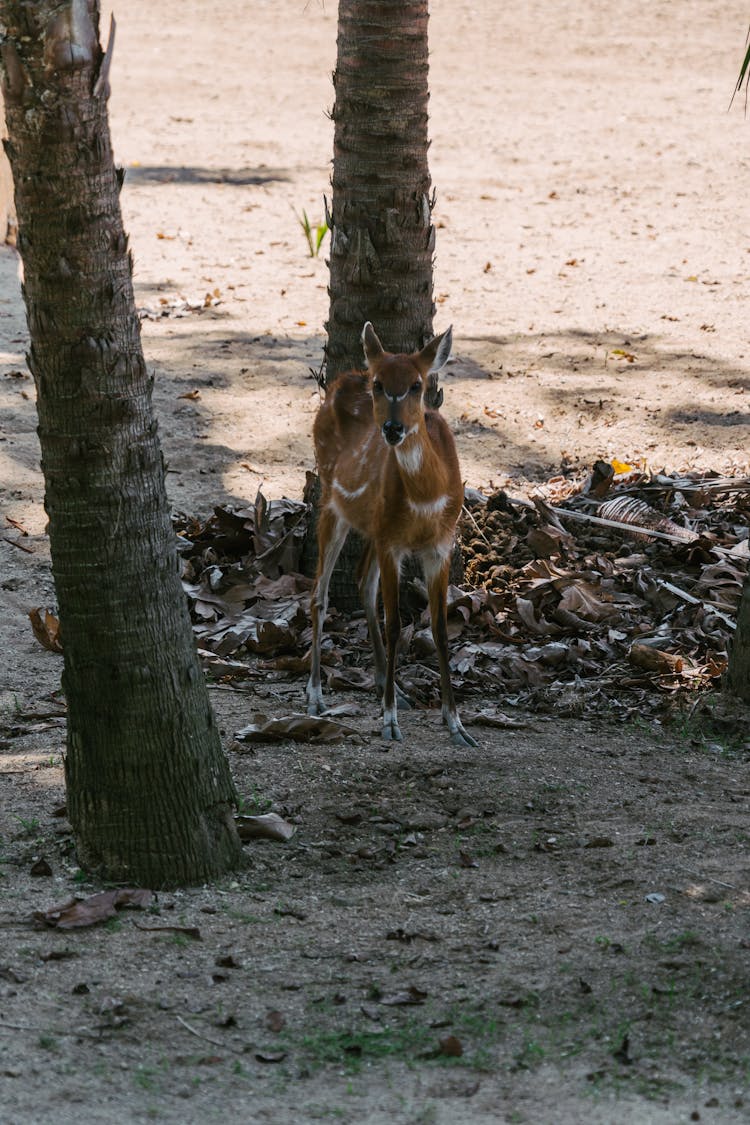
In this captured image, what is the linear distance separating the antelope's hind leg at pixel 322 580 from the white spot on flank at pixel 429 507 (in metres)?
0.61

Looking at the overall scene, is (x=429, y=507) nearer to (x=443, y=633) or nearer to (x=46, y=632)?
(x=443, y=633)

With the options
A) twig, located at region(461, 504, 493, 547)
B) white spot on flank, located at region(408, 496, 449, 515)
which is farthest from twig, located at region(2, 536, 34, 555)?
white spot on flank, located at region(408, 496, 449, 515)

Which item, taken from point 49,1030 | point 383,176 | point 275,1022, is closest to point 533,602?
point 383,176

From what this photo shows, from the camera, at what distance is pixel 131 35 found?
24.8 m

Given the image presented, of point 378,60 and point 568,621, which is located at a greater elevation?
point 378,60

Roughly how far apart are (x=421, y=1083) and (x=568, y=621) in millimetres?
3694

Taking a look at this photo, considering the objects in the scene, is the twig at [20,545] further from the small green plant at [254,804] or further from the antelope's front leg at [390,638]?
the small green plant at [254,804]

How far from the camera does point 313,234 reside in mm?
14398

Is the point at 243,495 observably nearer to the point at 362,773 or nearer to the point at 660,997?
Result: the point at 362,773

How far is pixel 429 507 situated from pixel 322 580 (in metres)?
0.76

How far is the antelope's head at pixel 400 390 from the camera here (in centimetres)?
A: 566

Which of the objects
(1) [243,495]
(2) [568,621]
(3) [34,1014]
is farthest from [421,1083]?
(1) [243,495]

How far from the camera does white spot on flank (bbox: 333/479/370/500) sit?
623cm

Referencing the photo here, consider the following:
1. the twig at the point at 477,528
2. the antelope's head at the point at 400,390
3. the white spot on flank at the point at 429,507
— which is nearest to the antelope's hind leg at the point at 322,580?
the white spot on flank at the point at 429,507
